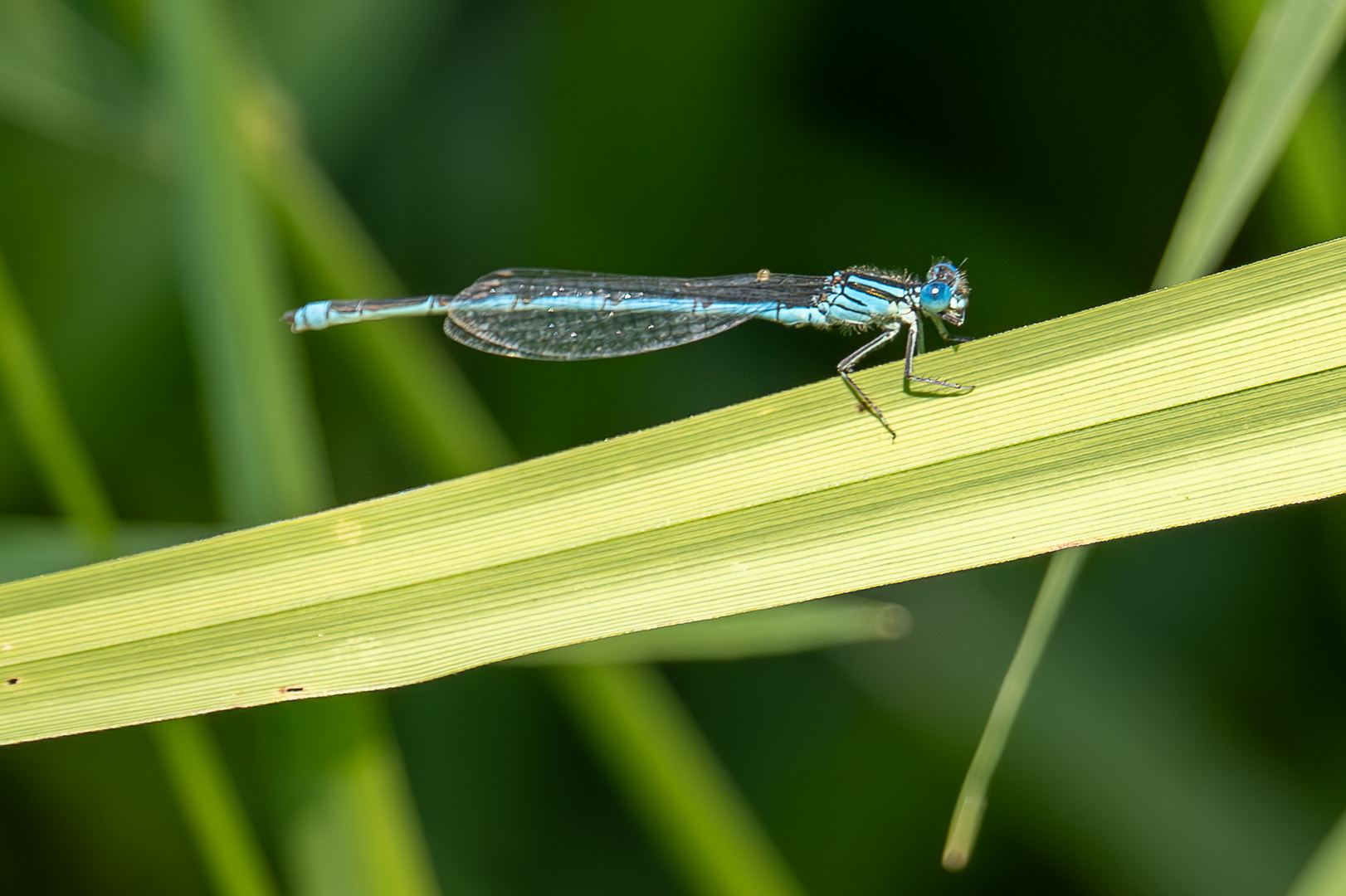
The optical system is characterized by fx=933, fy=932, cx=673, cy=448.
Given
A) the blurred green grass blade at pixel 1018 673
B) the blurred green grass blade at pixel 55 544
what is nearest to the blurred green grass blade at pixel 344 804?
the blurred green grass blade at pixel 55 544

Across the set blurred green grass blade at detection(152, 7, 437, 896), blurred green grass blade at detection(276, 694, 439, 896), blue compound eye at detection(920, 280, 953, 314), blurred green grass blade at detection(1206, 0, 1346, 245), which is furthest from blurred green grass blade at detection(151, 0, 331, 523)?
blurred green grass blade at detection(1206, 0, 1346, 245)

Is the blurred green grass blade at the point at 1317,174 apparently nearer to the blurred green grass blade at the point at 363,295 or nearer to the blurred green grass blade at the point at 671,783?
the blurred green grass blade at the point at 671,783

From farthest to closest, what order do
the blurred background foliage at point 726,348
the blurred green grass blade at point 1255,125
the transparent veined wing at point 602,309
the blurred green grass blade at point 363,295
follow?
1. the transparent veined wing at point 602,309
2. the blurred background foliage at point 726,348
3. the blurred green grass blade at point 363,295
4. the blurred green grass blade at point 1255,125

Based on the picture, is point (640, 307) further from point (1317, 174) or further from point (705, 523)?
point (1317, 174)

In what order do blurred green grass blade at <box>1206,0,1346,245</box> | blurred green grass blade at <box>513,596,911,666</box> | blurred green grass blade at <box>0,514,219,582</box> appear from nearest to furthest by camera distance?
blurred green grass blade at <box>513,596,911,666</box>, blurred green grass blade at <box>0,514,219,582</box>, blurred green grass blade at <box>1206,0,1346,245</box>

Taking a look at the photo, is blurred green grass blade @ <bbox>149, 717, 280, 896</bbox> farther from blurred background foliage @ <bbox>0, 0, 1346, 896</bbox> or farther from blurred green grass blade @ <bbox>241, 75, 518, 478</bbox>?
blurred green grass blade @ <bbox>241, 75, 518, 478</bbox>

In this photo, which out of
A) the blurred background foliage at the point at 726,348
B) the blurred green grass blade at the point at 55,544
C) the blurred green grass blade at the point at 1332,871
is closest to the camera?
the blurred green grass blade at the point at 1332,871

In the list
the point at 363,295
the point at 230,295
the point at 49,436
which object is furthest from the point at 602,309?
the point at 49,436
